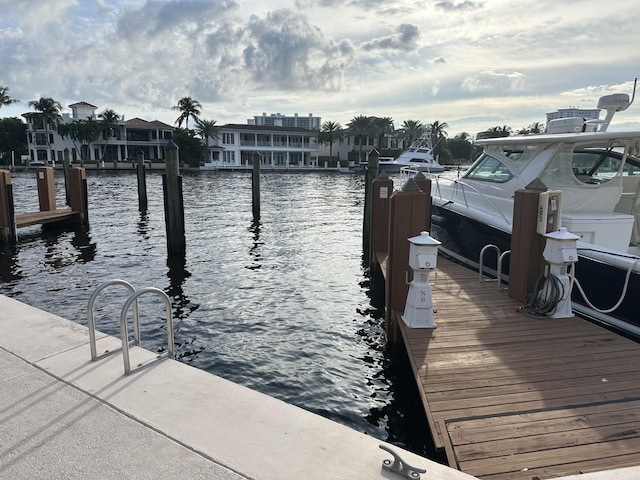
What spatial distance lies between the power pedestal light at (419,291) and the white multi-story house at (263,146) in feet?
199

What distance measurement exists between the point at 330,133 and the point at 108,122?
119 ft

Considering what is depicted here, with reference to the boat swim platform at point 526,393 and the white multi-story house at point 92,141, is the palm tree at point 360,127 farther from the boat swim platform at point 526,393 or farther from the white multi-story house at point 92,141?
the boat swim platform at point 526,393

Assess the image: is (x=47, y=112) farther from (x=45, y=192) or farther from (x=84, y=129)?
(x=45, y=192)

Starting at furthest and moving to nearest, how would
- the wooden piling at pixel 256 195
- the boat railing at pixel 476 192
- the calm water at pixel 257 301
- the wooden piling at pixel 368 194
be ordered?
the wooden piling at pixel 256 195
the wooden piling at pixel 368 194
the boat railing at pixel 476 192
the calm water at pixel 257 301

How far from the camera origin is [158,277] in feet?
36.2

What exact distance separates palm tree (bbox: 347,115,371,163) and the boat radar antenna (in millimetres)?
73735

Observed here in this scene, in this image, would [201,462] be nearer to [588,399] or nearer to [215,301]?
[588,399]

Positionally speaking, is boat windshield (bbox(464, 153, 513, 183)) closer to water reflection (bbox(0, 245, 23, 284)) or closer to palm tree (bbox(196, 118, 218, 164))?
water reflection (bbox(0, 245, 23, 284))

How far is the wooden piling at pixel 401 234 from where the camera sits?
605cm

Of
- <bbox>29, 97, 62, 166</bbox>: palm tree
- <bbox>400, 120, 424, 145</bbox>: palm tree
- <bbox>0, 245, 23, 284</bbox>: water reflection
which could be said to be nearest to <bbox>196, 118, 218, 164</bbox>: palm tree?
<bbox>29, 97, 62, 166</bbox>: palm tree

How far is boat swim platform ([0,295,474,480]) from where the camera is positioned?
283 centimetres

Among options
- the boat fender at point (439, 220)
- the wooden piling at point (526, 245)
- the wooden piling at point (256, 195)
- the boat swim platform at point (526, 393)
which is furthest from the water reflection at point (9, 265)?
the wooden piling at point (526, 245)

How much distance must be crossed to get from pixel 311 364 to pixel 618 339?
3.89 meters

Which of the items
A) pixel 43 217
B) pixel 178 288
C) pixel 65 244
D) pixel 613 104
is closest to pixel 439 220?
pixel 613 104
